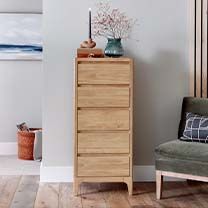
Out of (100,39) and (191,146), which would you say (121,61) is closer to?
(100,39)

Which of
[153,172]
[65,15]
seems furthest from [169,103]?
[65,15]

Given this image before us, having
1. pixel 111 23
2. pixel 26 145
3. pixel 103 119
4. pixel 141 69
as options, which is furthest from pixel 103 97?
pixel 26 145

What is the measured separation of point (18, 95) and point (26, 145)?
0.71 meters

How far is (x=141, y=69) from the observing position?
15.0 ft

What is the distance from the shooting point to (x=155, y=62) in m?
4.57

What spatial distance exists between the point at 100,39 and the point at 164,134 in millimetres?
1101

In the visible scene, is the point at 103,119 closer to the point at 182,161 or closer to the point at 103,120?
the point at 103,120

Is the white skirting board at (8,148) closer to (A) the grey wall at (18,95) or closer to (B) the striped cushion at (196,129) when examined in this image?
(A) the grey wall at (18,95)

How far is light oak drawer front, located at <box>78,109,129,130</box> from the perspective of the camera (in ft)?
13.3

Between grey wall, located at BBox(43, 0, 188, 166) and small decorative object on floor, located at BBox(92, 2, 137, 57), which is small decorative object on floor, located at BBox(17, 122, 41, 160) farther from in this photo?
small decorative object on floor, located at BBox(92, 2, 137, 57)

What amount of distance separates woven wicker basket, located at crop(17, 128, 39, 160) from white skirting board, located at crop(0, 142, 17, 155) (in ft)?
0.91

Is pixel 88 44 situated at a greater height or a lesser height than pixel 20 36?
lesser

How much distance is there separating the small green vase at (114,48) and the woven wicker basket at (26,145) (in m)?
2.00

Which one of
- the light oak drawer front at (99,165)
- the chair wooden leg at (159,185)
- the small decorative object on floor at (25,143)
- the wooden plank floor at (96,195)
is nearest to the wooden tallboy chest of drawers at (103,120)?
the light oak drawer front at (99,165)
